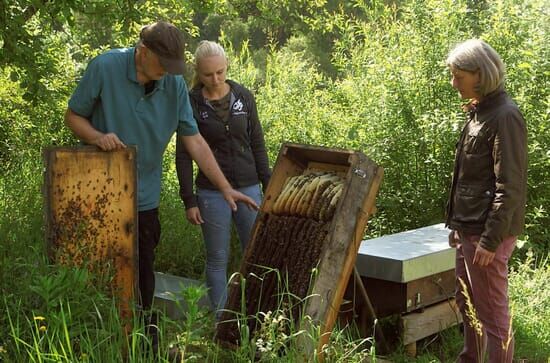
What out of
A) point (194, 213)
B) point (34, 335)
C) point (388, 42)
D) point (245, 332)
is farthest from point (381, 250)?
point (388, 42)

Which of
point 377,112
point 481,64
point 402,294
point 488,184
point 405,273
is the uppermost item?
point 481,64

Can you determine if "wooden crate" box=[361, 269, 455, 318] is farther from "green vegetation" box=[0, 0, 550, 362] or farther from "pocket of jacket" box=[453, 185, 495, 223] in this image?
"pocket of jacket" box=[453, 185, 495, 223]

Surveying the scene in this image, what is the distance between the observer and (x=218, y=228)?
5.33 metres

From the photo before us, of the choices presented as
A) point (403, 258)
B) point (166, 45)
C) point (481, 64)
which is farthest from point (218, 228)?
point (481, 64)

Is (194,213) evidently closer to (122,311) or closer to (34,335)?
(122,311)

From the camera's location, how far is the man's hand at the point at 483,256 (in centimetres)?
422

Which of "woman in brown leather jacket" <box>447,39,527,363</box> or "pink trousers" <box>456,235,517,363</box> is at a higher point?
"woman in brown leather jacket" <box>447,39,527,363</box>

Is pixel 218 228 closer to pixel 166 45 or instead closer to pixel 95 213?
pixel 95 213

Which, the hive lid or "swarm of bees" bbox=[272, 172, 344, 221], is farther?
the hive lid

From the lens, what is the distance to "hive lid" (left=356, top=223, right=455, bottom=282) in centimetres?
507

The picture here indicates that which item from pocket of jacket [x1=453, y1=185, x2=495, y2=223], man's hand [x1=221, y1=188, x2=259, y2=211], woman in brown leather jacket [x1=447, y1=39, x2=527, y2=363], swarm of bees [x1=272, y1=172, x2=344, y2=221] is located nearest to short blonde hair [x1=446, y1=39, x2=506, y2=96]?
woman in brown leather jacket [x1=447, y1=39, x2=527, y2=363]

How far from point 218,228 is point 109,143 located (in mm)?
1258

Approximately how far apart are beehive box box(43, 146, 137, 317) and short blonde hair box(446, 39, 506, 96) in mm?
1789

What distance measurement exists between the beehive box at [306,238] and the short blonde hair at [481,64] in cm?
69
